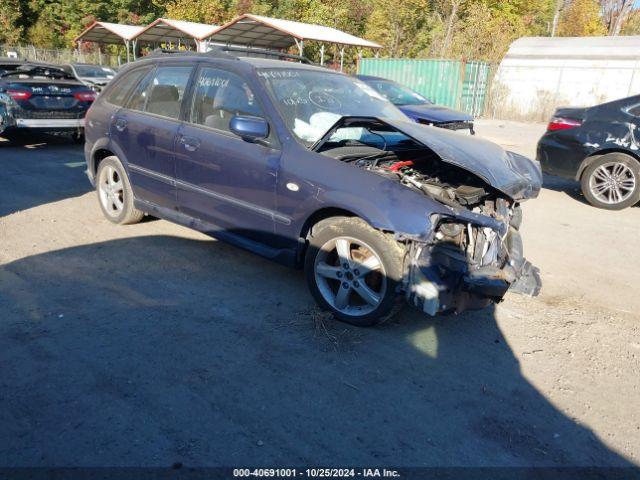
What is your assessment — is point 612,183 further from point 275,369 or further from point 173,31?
point 173,31

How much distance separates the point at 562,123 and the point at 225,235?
586 cm

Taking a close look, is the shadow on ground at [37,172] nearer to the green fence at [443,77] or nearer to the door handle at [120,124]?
the door handle at [120,124]

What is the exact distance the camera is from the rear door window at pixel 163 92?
16.1ft

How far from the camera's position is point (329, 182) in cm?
377

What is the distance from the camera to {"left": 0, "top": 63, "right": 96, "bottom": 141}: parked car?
32.0 feet

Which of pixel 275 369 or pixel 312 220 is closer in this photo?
pixel 275 369

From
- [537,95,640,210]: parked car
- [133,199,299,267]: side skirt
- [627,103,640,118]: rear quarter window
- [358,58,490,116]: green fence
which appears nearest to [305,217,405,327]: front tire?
[133,199,299,267]: side skirt

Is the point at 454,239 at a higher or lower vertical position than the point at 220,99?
lower

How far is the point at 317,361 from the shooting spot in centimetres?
339

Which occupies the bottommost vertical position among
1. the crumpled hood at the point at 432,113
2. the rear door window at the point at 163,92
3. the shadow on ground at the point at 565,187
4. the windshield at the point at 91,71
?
the shadow on ground at the point at 565,187

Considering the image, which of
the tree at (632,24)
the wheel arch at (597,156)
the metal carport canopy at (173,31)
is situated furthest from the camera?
the tree at (632,24)

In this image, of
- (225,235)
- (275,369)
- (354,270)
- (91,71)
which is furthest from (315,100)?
(91,71)

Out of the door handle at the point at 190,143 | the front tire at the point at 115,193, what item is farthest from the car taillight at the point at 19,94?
the door handle at the point at 190,143

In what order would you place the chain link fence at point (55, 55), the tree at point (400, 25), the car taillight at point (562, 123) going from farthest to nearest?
the chain link fence at point (55, 55)
the tree at point (400, 25)
the car taillight at point (562, 123)
